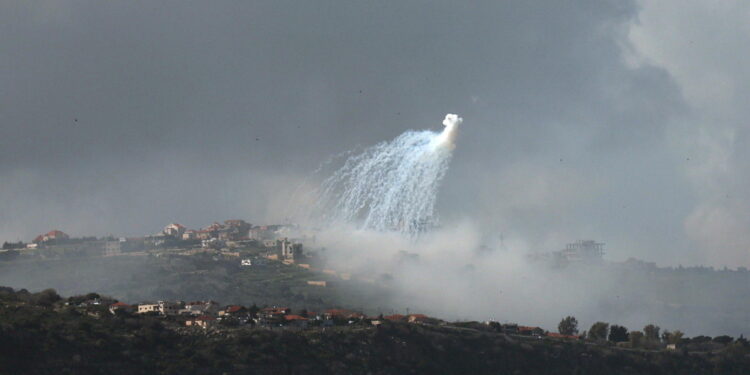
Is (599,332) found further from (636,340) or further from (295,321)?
(295,321)

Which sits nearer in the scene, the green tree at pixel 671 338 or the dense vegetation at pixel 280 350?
the dense vegetation at pixel 280 350

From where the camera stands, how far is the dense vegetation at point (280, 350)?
8888 centimetres

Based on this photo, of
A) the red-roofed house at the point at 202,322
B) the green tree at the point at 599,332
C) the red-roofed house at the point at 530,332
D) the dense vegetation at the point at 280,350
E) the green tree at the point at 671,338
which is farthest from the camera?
the green tree at the point at 671,338

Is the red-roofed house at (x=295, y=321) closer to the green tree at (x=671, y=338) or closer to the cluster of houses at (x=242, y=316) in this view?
the cluster of houses at (x=242, y=316)

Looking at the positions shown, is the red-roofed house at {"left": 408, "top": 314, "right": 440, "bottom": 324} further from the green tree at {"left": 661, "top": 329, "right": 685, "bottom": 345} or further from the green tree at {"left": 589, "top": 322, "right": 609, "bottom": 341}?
the green tree at {"left": 661, "top": 329, "right": 685, "bottom": 345}

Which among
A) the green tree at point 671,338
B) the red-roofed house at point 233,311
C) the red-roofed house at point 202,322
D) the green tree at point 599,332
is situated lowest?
the green tree at point 671,338

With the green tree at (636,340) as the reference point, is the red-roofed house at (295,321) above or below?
above

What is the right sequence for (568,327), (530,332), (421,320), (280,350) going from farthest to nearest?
1. (568,327)
2. (530,332)
3. (421,320)
4. (280,350)

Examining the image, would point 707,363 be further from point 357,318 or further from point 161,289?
point 161,289

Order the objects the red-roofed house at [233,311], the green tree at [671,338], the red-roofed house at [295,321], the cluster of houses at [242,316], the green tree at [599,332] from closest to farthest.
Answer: the cluster of houses at [242,316] → the red-roofed house at [295,321] → the red-roofed house at [233,311] → the green tree at [599,332] → the green tree at [671,338]

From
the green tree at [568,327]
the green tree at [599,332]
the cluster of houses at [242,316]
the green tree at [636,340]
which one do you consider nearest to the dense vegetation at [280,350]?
the cluster of houses at [242,316]

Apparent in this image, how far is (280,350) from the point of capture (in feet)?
322

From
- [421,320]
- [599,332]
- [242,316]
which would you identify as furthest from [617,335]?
[242,316]

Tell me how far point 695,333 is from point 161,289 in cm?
7521
